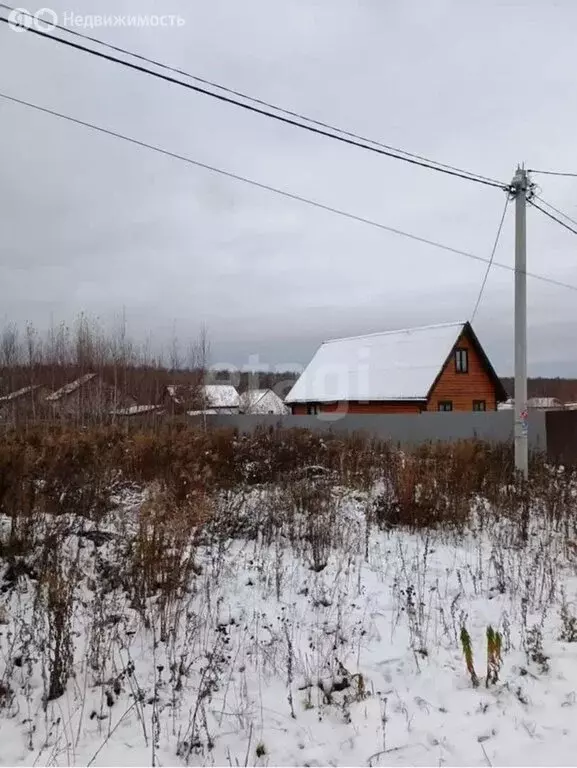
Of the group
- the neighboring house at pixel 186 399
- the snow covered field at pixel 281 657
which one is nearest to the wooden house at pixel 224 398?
the neighboring house at pixel 186 399

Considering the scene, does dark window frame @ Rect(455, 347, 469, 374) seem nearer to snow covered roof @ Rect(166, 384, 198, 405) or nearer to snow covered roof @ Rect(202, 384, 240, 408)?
snow covered roof @ Rect(166, 384, 198, 405)

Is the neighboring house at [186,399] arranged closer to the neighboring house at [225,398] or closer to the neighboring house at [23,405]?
the neighboring house at [23,405]

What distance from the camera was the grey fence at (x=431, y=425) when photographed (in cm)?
1398

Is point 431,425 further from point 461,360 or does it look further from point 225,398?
point 225,398

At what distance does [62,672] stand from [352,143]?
5477 millimetres

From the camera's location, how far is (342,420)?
A: 58.5ft

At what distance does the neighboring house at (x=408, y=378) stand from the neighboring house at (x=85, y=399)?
31.9 ft

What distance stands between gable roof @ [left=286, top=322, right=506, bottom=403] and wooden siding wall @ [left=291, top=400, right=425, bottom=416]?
35 cm

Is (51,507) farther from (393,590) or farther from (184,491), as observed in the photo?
(393,590)

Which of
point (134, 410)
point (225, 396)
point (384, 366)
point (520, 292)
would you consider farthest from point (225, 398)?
point (520, 292)

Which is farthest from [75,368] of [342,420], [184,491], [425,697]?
[425,697]

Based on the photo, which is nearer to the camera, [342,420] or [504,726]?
[504,726]

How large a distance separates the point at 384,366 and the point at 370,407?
2.12m

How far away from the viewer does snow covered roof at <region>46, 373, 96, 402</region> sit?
53.6 feet
